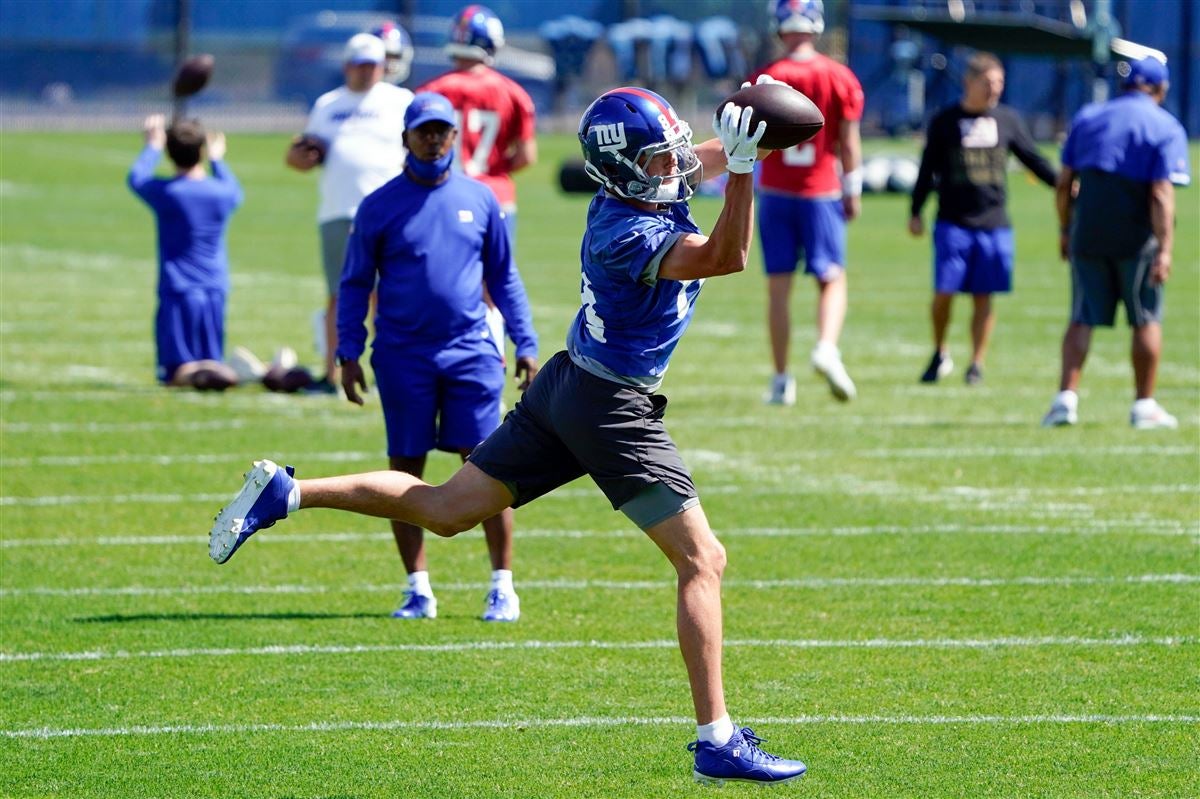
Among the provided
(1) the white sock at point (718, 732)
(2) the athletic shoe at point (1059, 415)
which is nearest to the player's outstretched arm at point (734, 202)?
(1) the white sock at point (718, 732)

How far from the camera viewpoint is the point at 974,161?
550 inches

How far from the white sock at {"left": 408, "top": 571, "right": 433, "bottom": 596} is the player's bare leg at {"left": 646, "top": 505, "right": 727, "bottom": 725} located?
2123 millimetres

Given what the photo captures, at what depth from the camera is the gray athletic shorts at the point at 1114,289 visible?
11.8m

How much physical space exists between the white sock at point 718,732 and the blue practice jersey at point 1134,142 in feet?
23.1

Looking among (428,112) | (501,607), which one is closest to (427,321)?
(428,112)

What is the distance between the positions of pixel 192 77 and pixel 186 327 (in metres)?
2.73

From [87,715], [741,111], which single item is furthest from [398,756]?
[741,111]

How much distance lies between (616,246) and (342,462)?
18.5 feet

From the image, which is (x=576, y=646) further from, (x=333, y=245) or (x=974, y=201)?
(x=974, y=201)

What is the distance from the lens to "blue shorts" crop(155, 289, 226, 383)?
13.8 metres

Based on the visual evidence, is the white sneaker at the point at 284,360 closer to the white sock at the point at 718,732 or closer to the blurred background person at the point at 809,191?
the blurred background person at the point at 809,191

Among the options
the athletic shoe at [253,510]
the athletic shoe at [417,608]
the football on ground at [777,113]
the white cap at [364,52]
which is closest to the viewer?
the football on ground at [777,113]

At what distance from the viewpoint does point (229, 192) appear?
45.4 feet

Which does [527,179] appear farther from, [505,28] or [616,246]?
[616,246]
